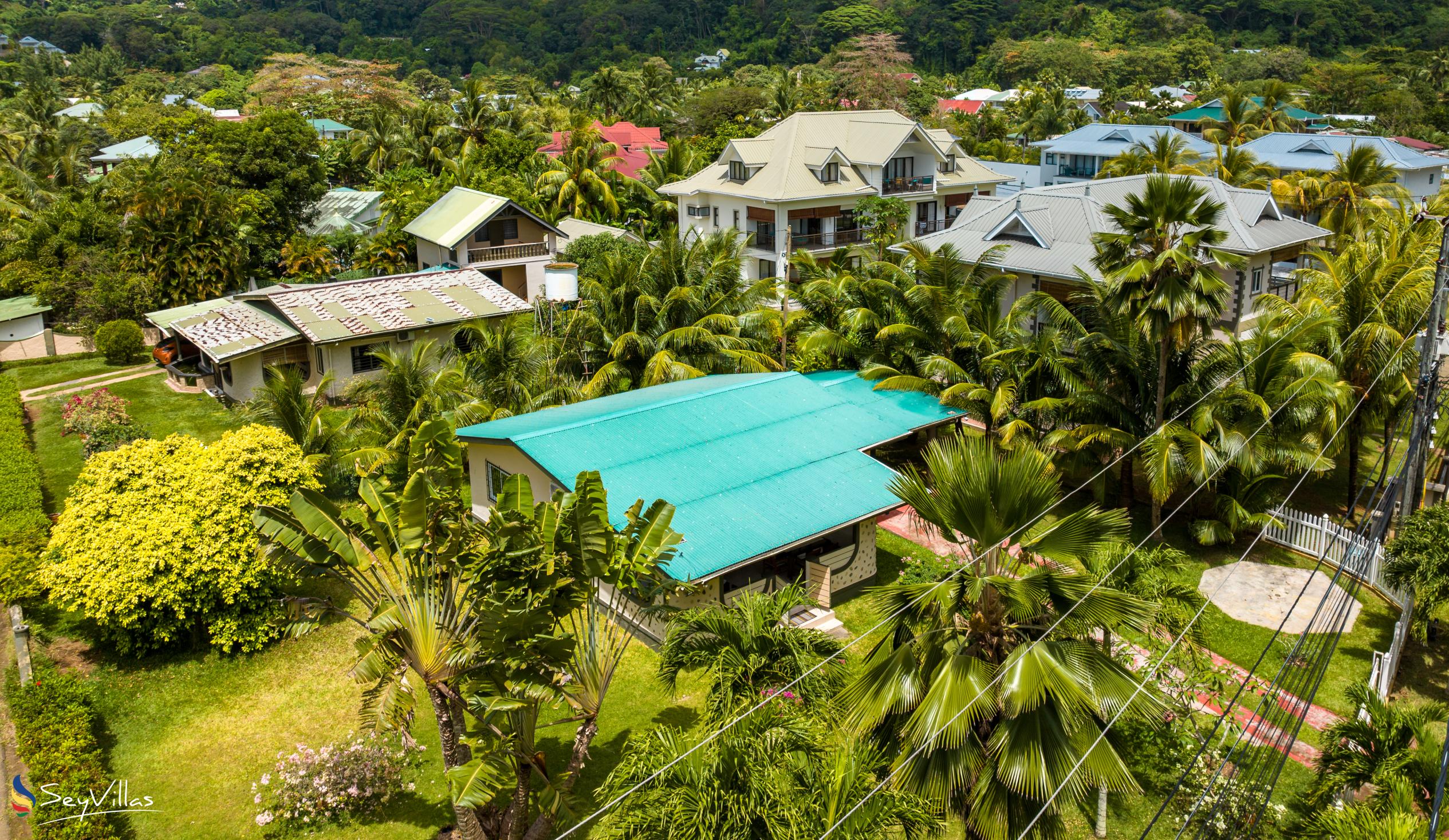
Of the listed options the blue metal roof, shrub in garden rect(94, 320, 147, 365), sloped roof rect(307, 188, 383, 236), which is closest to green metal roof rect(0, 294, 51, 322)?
shrub in garden rect(94, 320, 147, 365)

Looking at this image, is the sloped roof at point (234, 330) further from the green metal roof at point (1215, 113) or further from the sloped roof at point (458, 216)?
the green metal roof at point (1215, 113)

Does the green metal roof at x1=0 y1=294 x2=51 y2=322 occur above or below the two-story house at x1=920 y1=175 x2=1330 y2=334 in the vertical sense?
below

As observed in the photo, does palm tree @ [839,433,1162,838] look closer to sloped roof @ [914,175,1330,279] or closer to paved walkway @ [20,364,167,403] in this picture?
sloped roof @ [914,175,1330,279]

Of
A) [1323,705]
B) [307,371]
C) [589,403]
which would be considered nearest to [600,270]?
[589,403]

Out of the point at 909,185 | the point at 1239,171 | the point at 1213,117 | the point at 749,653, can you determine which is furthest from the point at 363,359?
the point at 1213,117

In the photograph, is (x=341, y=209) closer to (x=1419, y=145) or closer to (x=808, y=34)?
(x=1419, y=145)
